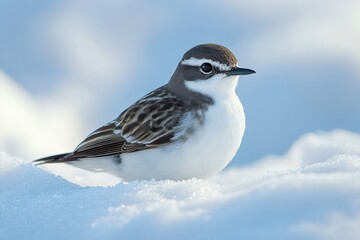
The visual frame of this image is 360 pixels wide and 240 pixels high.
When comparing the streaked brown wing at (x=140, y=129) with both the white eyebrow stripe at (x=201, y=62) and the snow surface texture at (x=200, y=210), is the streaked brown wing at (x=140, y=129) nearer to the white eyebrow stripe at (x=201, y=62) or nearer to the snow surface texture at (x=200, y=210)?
the white eyebrow stripe at (x=201, y=62)

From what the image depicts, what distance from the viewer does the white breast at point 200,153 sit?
7.42 meters

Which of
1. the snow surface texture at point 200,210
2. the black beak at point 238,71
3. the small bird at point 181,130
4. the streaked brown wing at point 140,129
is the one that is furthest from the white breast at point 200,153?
the snow surface texture at point 200,210

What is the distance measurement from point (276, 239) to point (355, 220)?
41 cm

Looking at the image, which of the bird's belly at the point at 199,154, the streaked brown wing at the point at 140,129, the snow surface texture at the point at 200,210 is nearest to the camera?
the snow surface texture at the point at 200,210

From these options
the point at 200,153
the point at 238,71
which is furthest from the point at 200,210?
the point at 238,71

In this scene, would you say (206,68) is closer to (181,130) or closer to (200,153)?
(181,130)

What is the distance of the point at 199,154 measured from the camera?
24.3 feet

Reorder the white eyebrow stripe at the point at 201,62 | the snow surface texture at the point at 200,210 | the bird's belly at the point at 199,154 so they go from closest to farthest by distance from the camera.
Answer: the snow surface texture at the point at 200,210
the bird's belly at the point at 199,154
the white eyebrow stripe at the point at 201,62

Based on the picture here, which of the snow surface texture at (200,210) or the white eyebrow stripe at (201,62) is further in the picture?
the white eyebrow stripe at (201,62)

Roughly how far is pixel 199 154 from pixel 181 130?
282 millimetres

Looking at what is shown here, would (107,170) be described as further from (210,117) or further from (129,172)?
(210,117)

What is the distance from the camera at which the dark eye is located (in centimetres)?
799

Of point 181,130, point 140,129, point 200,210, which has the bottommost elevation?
point 200,210

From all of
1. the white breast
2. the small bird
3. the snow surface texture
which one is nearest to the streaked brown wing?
the small bird
